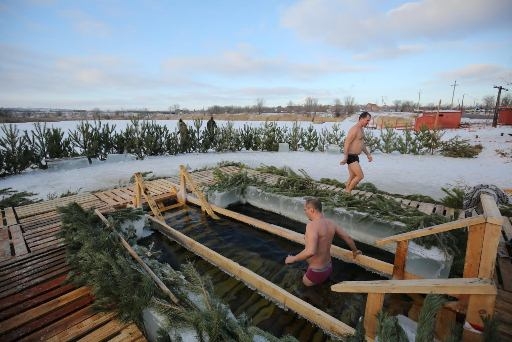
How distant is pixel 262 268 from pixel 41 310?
3.20 meters

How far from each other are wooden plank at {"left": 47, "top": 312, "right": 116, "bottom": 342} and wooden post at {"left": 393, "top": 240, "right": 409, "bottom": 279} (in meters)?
3.76

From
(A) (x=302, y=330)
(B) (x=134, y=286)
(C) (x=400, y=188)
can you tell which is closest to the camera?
(B) (x=134, y=286)

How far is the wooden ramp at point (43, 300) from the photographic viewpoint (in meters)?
2.83

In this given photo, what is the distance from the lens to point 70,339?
2758mm

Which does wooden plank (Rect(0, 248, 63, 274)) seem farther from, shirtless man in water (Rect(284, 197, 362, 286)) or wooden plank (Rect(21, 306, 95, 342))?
shirtless man in water (Rect(284, 197, 362, 286))

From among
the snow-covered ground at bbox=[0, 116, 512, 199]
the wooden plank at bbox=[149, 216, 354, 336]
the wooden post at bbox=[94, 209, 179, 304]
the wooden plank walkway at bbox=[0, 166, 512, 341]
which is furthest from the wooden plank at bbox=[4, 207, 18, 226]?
the wooden plank at bbox=[149, 216, 354, 336]

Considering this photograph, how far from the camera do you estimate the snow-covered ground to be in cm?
845

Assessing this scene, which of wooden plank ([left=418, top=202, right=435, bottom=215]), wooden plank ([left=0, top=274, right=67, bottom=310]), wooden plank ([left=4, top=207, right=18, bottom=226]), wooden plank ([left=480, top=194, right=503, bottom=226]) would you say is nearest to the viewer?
wooden plank ([left=480, top=194, right=503, bottom=226])

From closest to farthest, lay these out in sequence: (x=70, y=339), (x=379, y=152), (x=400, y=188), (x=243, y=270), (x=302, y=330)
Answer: (x=70, y=339) → (x=302, y=330) → (x=243, y=270) → (x=400, y=188) → (x=379, y=152)

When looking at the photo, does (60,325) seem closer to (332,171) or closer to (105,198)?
(105,198)

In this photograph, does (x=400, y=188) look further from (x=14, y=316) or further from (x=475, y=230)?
(x=14, y=316)

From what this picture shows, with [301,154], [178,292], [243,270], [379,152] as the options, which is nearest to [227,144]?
[301,154]

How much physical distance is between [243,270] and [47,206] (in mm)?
5451

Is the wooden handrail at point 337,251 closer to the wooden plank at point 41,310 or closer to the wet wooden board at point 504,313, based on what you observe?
the wet wooden board at point 504,313
